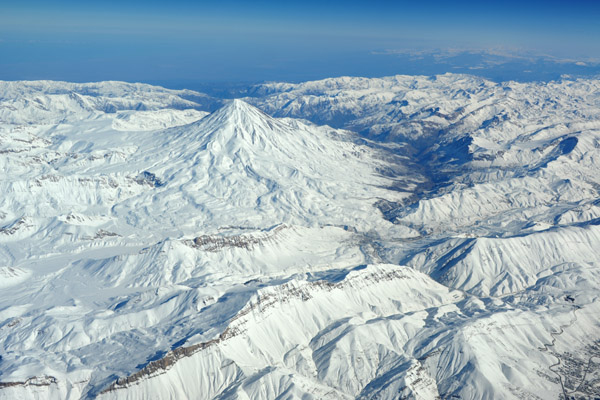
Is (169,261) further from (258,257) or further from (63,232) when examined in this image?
(63,232)

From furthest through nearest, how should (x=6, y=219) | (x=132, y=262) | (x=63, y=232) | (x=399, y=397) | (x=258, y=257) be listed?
(x=6, y=219), (x=63, y=232), (x=258, y=257), (x=132, y=262), (x=399, y=397)

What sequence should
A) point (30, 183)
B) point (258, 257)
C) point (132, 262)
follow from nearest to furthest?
point (132, 262) → point (258, 257) → point (30, 183)

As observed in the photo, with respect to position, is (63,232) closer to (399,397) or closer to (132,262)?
(132,262)

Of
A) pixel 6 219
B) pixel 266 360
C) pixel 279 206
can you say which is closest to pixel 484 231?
pixel 279 206

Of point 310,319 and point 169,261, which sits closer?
point 310,319

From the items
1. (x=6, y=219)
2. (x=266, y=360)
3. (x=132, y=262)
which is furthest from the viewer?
(x=6, y=219)

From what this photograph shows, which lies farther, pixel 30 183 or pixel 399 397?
pixel 30 183

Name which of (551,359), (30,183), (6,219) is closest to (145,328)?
(551,359)

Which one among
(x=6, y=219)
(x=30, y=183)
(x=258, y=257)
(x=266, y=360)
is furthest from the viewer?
(x=30, y=183)
